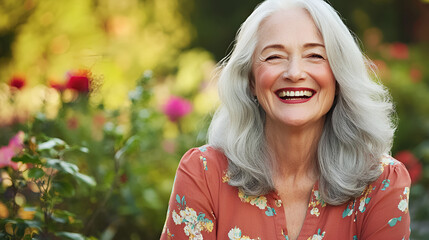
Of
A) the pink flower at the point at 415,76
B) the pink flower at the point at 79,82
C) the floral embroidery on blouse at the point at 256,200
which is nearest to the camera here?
the floral embroidery on blouse at the point at 256,200

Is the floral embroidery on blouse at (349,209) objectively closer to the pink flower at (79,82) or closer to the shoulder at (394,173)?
the shoulder at (394,173)

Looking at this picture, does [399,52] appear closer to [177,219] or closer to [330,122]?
[330,122]

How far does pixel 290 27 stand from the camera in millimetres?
1955

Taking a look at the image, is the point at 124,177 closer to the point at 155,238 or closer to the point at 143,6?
the point at 155,238

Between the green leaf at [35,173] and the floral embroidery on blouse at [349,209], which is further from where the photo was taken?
the floral embroidery on blouse at [349,209]

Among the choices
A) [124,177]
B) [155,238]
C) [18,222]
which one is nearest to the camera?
[18,222]

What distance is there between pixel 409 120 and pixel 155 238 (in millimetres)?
3581

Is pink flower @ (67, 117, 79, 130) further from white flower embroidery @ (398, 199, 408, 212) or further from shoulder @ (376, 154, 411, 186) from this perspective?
white flower embroidery @ (398, 199, 408, 212)

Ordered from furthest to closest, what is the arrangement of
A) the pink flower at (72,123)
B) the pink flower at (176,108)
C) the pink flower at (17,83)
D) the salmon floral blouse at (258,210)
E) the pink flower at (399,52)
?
the pink flower at (399,52)
the pink flower at (176,108)
the pink flower at (72,123)
the pink flower at (17,83)
the salmon floral blouse at (258,210)

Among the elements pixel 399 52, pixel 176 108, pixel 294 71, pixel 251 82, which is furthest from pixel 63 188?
pixel 399 52

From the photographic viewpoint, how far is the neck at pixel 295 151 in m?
2.09

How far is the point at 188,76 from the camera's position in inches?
202

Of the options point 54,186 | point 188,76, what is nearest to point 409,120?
point 188,76

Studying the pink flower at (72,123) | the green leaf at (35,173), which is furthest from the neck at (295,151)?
the pink flower at (72,123)
